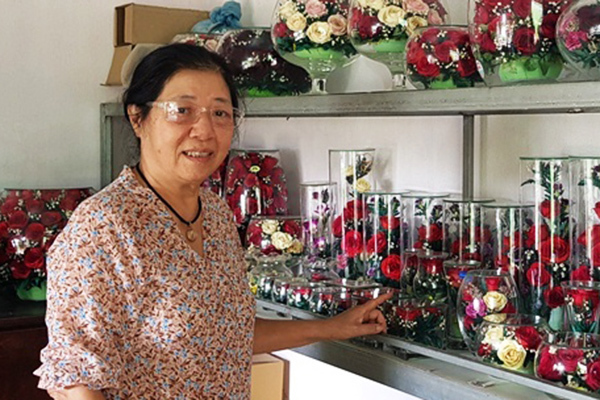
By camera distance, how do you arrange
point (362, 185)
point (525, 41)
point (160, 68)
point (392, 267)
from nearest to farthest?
point (525, 41)
point (160, 68)
point (392, 267)
point (362, 185)

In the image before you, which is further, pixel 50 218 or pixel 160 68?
pixel 50 218

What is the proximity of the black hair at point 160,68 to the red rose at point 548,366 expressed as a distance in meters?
0.80

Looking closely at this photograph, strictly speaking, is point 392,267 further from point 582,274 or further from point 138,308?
point 138,308

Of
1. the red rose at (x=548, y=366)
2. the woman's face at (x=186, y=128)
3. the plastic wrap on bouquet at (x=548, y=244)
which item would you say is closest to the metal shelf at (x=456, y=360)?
the red rose at (x=548, y=366)

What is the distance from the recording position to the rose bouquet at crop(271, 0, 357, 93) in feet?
7.13

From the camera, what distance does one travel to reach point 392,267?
84.2 inches

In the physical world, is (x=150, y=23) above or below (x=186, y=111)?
above

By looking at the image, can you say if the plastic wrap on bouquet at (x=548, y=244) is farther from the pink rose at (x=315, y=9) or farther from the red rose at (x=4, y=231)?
the red rose at (x=4, y=231)

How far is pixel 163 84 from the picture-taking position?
184 cm

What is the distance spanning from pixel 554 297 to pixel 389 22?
0.65 metres

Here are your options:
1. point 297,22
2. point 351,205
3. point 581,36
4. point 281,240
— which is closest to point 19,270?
point 281,240

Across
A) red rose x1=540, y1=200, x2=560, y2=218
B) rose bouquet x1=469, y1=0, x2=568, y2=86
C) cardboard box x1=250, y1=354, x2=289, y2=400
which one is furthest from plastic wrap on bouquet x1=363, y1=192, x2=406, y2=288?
cardboard box x1=250, y1=354, x2=289, y2=400

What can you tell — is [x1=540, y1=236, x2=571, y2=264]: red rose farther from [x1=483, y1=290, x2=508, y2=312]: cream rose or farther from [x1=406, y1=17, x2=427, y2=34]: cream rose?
[x1=406, y1=17, x2=427, y2=34]: cream rose

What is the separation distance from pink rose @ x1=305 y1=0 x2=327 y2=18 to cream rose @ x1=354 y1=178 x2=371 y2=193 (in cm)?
43
